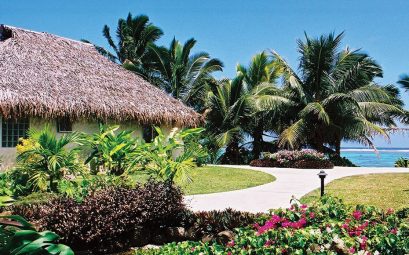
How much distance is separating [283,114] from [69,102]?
1175 cm

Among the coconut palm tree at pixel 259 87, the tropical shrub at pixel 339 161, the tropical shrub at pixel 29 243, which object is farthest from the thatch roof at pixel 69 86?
the tropical shrub at pixel 29 243

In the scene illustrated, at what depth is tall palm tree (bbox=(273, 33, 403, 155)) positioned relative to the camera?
21547 mm

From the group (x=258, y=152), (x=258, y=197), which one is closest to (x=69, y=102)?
(x=258, y=197)

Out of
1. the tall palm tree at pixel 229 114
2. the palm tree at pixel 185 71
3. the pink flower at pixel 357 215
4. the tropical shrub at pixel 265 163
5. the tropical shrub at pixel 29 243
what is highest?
the palm tree at pixel 185 71

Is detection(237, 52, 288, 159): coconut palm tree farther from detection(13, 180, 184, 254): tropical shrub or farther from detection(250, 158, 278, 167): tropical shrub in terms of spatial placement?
detection(13, 180, 184, 254): tropical shrub

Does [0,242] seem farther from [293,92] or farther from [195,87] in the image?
[195,87]

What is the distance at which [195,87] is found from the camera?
26.3m

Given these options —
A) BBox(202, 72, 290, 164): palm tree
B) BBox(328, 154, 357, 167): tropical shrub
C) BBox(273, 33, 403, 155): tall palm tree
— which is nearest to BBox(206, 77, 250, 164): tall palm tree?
BBox(202, 72, 290, 164): palm tree

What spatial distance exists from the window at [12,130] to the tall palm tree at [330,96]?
11.4 metres

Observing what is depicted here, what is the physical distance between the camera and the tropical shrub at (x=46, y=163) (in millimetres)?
8273

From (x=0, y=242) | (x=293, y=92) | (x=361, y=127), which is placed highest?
(x=293, y=92)

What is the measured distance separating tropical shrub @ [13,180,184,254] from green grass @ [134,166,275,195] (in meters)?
4.05

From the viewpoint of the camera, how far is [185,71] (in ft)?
86.7

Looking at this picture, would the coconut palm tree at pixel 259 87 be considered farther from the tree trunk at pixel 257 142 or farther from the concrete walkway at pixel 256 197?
the concrete walkway at pixel 256 197
